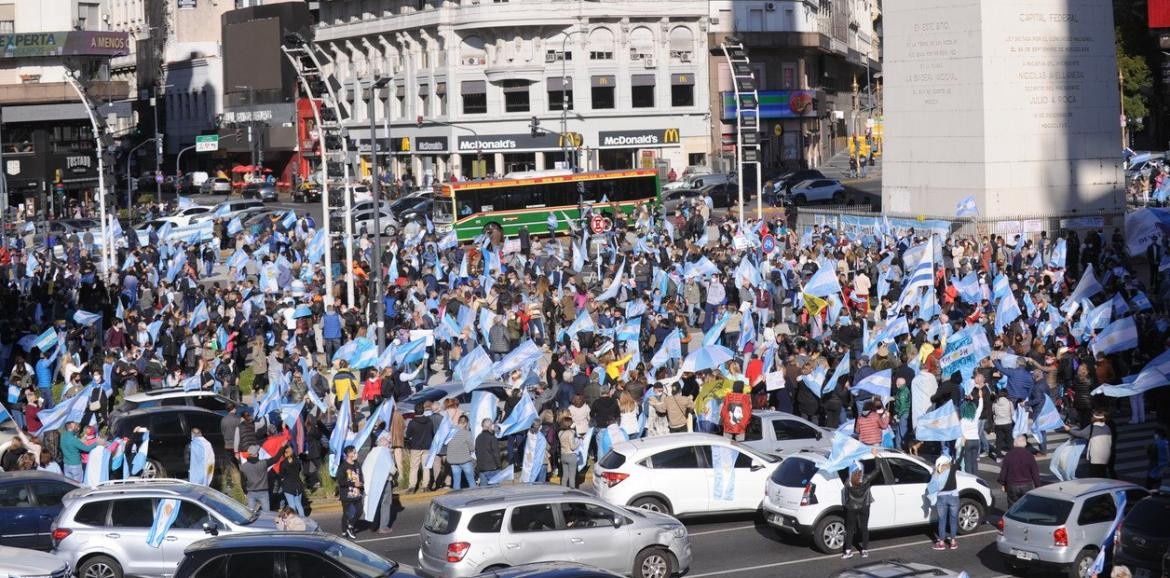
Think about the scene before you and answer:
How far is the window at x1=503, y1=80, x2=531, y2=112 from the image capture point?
8869 centimetres

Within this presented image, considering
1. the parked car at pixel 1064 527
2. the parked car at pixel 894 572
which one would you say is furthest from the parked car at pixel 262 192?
the parked car at pixel 894 572

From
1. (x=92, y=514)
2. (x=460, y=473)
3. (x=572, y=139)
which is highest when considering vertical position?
(x=572, y=139)

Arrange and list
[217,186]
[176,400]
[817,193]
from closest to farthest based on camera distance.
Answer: [176,400] < [817,193] < [217,186]

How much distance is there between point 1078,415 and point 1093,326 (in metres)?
3.15

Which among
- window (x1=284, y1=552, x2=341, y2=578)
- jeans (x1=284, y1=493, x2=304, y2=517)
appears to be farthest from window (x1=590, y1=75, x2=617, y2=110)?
window (x1=284, y1=552, x2=341, y2=578)

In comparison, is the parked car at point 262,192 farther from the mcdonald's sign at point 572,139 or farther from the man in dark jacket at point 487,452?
the man in dark jacket at point 487,452

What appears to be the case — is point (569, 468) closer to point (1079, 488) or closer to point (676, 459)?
point (676, 459)

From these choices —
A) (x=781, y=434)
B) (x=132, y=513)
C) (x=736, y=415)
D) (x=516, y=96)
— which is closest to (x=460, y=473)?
(x=736, y=415)

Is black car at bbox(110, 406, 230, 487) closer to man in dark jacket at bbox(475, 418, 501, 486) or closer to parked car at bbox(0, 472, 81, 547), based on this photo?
parked car at bbox(0, 472, 81, 547)

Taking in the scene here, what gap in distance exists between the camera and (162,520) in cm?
1869

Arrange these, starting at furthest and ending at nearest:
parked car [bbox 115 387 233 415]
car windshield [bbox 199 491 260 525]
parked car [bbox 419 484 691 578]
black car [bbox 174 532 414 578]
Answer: parked car [bbox 115 387 233 415] → car windshield [bbox 199 491 260 525] → parked car [bbox 419 484 691 578] → black car [bbox 174 532 414 578]

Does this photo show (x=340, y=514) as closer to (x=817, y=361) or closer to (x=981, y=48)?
(x=817, y=361)

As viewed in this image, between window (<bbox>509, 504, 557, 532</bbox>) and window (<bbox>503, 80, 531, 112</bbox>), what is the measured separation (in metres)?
72.2

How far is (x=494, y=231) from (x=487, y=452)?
3372cm
